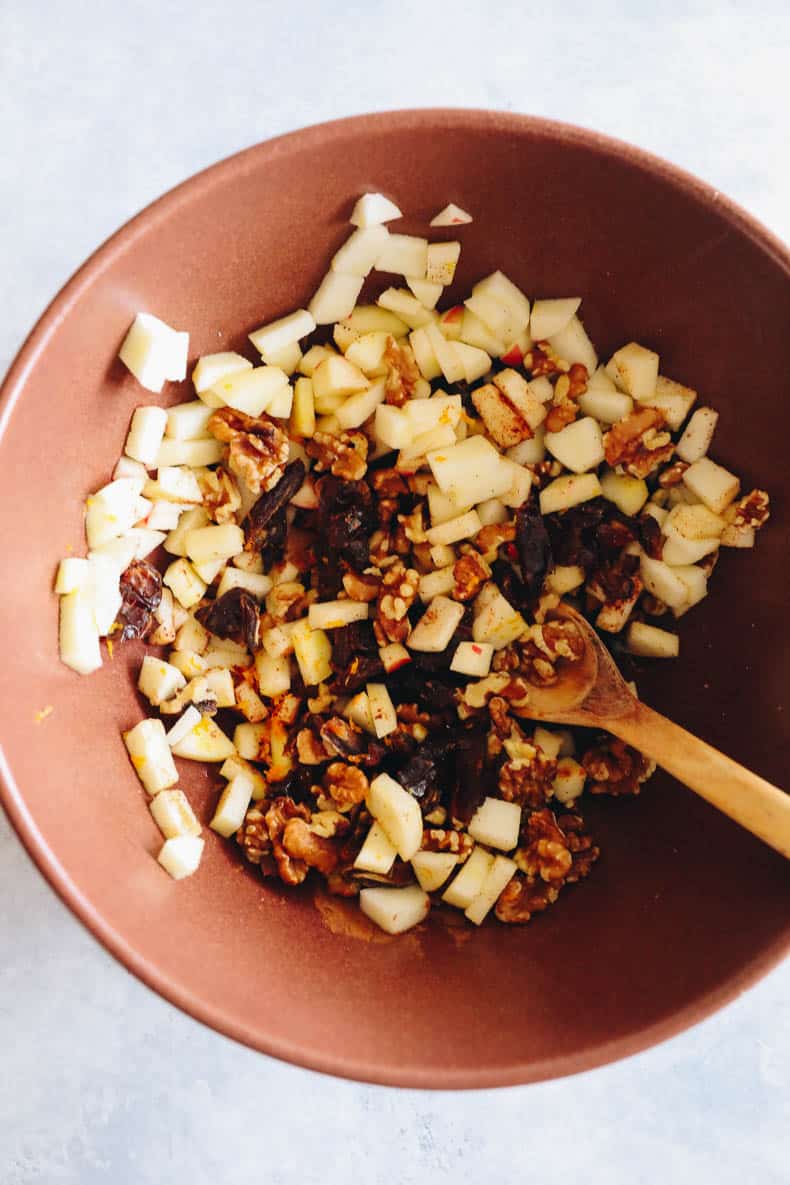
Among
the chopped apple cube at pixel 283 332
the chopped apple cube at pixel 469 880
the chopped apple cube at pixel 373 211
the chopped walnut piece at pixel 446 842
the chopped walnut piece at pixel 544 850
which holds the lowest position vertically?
the chopped apple cube at pixel 469 880

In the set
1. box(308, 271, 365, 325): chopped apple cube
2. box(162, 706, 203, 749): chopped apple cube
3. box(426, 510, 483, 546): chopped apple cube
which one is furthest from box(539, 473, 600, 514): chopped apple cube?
box(162, 706, 203, 749): chopped apple cube

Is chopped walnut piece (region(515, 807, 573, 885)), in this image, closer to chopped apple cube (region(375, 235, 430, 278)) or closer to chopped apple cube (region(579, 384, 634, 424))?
chopped apple cube (region(579, 384, 634, 424))

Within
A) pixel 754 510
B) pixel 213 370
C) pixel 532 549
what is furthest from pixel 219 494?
pixel 754 510

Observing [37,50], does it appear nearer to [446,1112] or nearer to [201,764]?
[201,764]

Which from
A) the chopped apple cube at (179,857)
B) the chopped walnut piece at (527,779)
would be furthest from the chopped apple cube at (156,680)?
the chopped walnut piece at (527,779)

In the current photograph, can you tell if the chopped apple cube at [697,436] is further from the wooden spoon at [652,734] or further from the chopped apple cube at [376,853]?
the chopped apple cube at [376,853]

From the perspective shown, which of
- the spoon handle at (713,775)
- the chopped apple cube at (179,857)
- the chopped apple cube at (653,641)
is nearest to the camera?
the spoon handle at (713,775)

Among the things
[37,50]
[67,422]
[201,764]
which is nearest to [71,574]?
[67,422]

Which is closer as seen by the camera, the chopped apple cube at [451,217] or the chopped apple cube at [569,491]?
the chopped apple cube at [451,217]
